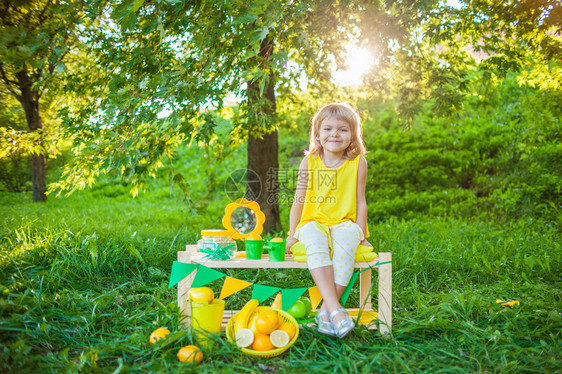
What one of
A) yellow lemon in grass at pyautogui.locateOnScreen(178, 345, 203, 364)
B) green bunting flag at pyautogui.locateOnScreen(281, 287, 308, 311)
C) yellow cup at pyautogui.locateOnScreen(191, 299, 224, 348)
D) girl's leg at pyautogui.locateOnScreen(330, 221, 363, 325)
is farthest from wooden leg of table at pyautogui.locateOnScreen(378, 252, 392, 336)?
yellow lemon in grass at pyautogui.locateOnScreen(178, 345, 203, 364)

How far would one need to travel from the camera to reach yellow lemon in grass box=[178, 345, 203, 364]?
6.06 ft

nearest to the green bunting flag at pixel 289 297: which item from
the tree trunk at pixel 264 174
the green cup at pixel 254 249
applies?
the green cup at pixel 254 249

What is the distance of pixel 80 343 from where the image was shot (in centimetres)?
204

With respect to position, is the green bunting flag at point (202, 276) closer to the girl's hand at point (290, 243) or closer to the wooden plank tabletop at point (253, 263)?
the wooden plank tabletop at point (253, 263)

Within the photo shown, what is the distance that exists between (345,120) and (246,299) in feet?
4.81

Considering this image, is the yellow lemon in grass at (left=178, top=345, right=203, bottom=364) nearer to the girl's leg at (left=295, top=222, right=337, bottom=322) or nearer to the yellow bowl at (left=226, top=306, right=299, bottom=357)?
the yellow bowl at (left=226, top=306, right=299, bottom=357)

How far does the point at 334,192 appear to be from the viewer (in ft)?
8.24

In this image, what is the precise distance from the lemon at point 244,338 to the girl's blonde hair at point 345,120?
4.11 feet

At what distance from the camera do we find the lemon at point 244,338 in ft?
6.48

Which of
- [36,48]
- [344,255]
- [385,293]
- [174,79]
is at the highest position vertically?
[36,48]

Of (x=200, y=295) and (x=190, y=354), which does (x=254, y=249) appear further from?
(x=190, y=354)

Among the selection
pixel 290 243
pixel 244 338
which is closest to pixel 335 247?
pixel 290 243

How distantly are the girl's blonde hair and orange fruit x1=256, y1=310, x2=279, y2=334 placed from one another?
1128 mm

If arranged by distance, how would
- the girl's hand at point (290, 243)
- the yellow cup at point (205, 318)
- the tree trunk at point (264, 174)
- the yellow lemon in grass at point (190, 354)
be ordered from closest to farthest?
the yellow lemon in grass at point (190, 354) < the yellow cup at point (205, 318) < the girl's hand at point (290, 243) < the tree trunk at point (264, 174)
